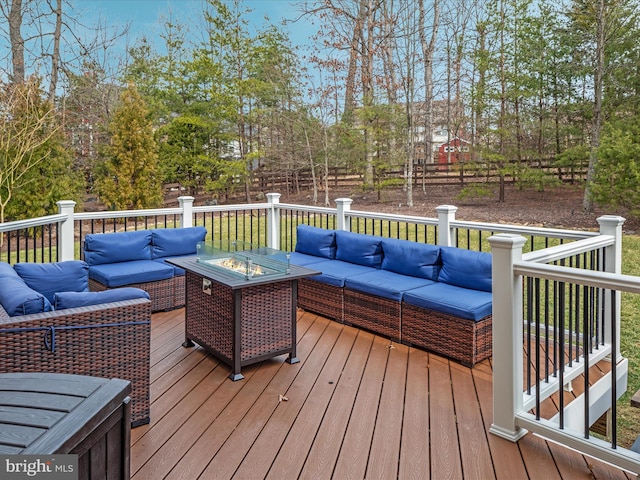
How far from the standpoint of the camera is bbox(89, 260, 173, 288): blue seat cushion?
4414 mm

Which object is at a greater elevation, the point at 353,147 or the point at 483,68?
the point at 483,68

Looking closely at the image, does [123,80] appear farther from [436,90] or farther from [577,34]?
[577,34]

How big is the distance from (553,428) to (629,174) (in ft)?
27.7

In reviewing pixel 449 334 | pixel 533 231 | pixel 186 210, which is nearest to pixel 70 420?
pixel 449 334

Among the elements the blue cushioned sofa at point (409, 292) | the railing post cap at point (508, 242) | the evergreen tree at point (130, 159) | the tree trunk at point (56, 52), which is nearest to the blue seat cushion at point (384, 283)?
the blue cushioned sofa at point (409, 292)

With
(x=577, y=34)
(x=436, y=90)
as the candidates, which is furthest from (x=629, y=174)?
(x=436, y=90)

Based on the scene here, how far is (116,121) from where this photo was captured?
37.2ft

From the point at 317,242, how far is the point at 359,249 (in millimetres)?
637

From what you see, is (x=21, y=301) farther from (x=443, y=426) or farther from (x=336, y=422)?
(x=443, y=426)

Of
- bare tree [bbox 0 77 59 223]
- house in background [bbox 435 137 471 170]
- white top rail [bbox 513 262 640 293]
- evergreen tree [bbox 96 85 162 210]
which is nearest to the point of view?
white top rail [bbox 513 262 640 293]

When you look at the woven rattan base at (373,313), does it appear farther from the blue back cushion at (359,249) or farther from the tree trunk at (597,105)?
the tree trunk at (597,105)

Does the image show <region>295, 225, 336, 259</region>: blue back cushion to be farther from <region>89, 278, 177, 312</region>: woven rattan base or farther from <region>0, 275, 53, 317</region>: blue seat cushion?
<region>0, 275, 53, 317</region>: blue seat cushion

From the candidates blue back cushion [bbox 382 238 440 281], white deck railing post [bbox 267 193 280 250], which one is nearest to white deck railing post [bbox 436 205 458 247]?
blue back cushion [bbox 382 238 440 281]

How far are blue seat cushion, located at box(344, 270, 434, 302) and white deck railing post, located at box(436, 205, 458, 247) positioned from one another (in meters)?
0.61
